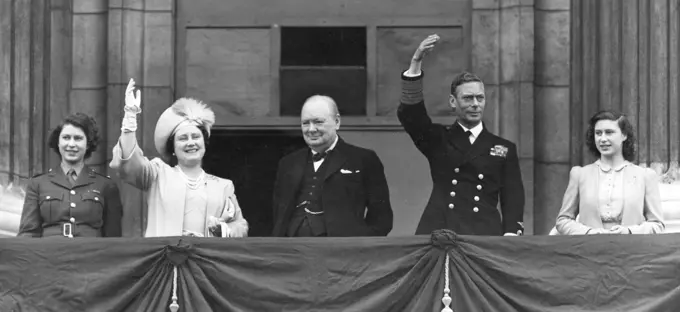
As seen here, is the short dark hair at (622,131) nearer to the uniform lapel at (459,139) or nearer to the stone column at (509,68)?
the uniform lapel at (459,139)

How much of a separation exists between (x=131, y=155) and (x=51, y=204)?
2.77ft

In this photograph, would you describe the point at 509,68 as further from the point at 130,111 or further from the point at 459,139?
the point at 130,111

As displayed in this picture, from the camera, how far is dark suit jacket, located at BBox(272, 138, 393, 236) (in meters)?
15.4

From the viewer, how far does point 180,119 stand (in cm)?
1524

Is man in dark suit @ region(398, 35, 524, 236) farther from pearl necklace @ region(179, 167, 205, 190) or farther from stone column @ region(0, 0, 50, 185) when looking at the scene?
stone column @ region(0, 0, 50, 185)

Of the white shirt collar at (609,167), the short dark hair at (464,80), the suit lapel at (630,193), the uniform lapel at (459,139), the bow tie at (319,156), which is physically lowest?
the suit lapel at (630,193)

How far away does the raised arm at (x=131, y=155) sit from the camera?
14.7 m

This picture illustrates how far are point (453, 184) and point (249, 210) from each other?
361cm

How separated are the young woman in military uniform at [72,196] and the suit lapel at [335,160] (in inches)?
64.0

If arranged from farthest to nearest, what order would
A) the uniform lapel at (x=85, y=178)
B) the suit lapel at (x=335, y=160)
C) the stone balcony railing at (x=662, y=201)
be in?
1. the stone balcony railing at (x=662, y=201)
2. the suit lapel at (x=335, y=160)
3. the uniform lapel at (x=85, y=178)

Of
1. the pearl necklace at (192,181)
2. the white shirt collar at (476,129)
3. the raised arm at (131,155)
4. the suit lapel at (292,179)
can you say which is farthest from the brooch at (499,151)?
the raised arm at (131,155)

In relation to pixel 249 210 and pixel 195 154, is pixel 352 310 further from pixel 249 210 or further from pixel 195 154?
pixel 249 210

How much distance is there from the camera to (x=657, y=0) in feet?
57.2

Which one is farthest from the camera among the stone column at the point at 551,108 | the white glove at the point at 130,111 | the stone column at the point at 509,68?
the stone column at the point at 509,68
